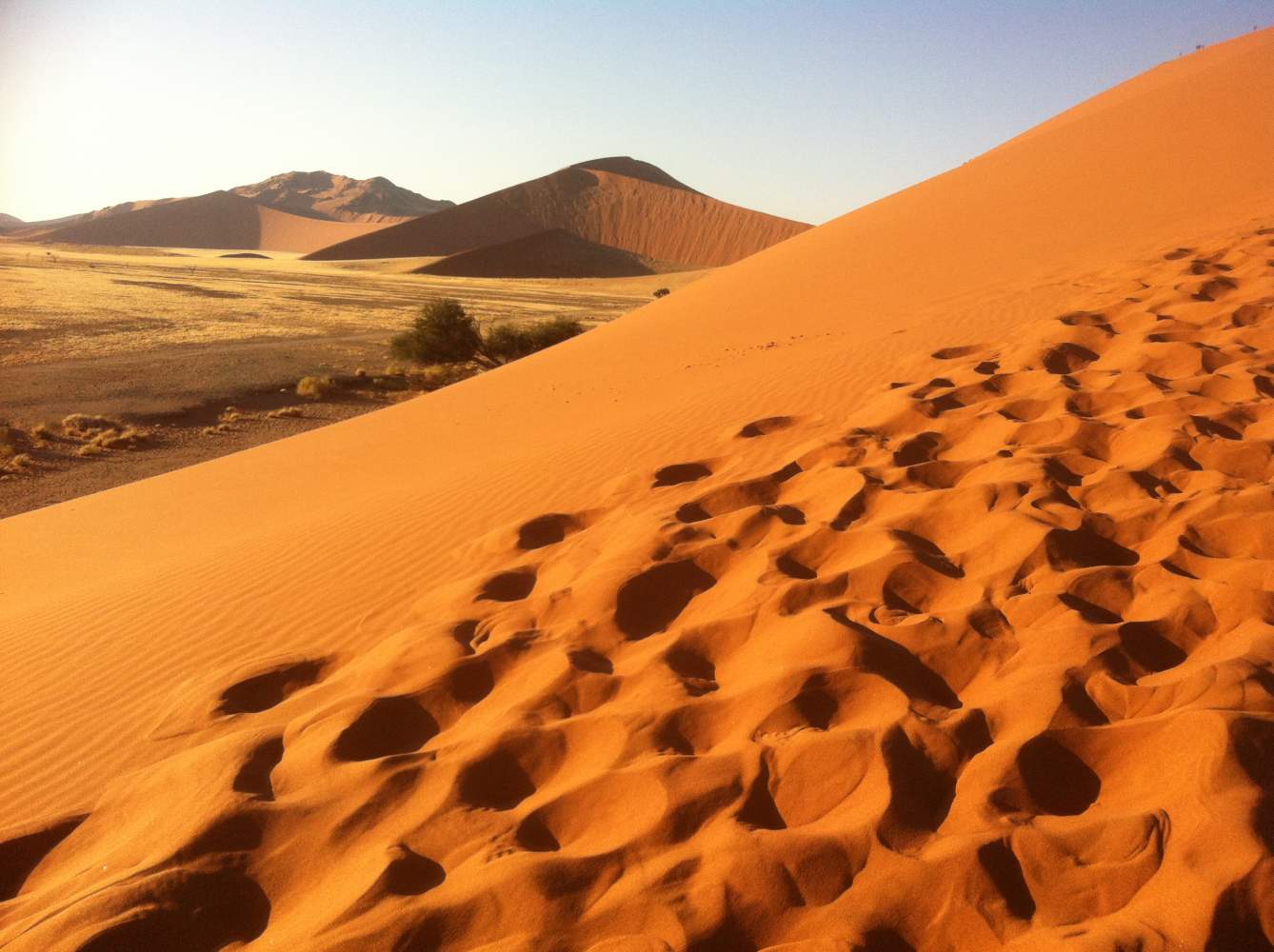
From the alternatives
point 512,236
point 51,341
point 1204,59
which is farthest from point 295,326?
point 512,236

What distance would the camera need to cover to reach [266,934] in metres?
2.85

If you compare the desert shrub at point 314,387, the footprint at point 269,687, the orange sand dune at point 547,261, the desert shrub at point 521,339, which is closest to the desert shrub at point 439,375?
the desert shrub at point 521,339

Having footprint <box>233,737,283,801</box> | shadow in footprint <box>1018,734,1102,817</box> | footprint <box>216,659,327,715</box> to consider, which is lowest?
footprint <box>216,659,327,715</box>

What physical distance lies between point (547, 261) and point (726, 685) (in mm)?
88885

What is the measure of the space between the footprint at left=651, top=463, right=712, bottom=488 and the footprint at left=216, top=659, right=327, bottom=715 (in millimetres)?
2607

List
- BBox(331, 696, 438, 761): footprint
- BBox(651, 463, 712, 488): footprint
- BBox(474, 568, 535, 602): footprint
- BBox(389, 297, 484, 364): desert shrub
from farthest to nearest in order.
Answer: BBox(389, 297, 484, 364): desert shrub → BBox(651, 463, 712, 488): footprint → BBox(474, 568, 535, 602): footprint → BBox(331, 696, 438, 761): footprint

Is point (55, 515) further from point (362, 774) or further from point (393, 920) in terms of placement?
point (393, 920)

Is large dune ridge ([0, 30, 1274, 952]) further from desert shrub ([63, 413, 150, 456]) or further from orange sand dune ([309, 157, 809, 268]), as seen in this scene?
orange sand dune ([309, 157, 809, 268])

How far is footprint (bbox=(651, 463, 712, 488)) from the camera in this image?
671cm

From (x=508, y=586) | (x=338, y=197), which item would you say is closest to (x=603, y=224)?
(x=338, y=197)

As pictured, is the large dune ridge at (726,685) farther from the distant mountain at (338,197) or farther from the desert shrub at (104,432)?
the distant mountain at (338,197)

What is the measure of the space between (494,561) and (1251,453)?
399 cm

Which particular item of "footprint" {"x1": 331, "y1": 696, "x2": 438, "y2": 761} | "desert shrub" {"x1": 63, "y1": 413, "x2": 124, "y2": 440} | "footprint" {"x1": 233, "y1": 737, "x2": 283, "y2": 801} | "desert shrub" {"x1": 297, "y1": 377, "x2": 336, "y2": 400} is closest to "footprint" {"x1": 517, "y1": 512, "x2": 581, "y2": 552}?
"footprint" {"x1": 331, "y1": 696, "x2": 438, "y2": 761}

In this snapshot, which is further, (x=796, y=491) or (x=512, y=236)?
(x=512, y=236)
